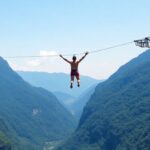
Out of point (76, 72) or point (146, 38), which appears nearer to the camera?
point (76, 72)

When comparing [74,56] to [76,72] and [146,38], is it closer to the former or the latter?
[76,72]

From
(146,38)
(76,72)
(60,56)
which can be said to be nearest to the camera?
(60,56)

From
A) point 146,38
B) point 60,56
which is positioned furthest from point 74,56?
point 146,38

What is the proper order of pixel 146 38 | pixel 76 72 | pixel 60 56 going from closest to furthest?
pixel 60 56 < pixel 76 72 < pixel 146 38

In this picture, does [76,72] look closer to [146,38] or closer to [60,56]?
[60,56]

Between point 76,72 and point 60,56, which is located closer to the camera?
point 60,56

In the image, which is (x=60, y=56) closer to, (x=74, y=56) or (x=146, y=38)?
(x=74, y=56)

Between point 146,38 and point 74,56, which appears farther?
point 146,38

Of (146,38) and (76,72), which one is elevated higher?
(146,38)

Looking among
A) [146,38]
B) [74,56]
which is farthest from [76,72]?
[146,38]
